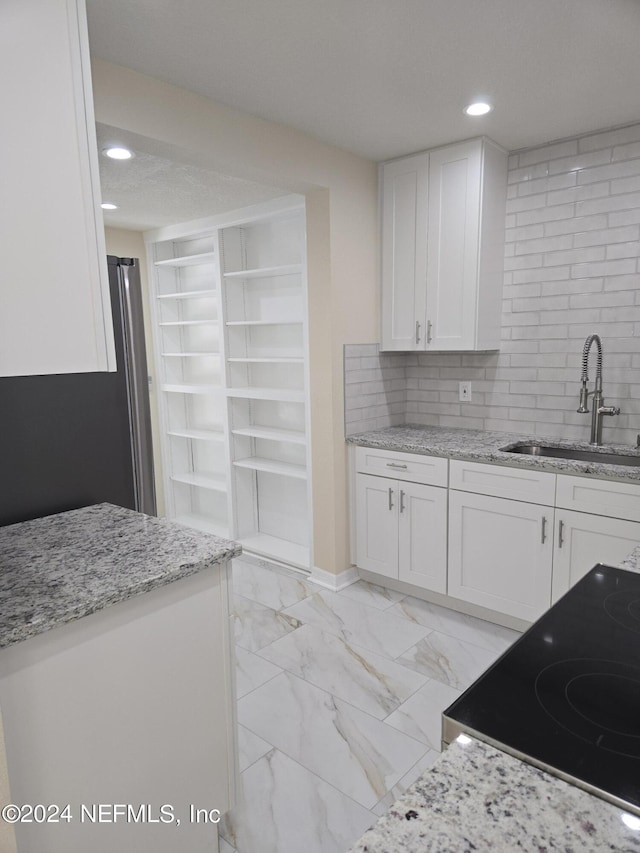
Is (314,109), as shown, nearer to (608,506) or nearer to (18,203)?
(18,203)

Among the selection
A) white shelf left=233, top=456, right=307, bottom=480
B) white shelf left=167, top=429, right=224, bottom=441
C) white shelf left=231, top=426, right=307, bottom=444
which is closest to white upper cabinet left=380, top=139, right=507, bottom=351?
white shelf left=231, top=426, right=307, bottom=444

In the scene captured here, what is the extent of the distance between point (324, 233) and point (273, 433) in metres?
1.45

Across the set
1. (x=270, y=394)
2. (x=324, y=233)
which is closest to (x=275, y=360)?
(x=270, y=394)

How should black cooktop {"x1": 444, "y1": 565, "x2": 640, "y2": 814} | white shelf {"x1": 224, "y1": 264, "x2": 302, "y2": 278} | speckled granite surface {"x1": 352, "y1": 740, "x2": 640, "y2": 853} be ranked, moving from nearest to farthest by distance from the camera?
1. speckled granite surface {"x1": 352, "y1": 740, "x2": 640, "y2": 853}
2. black cooktop {"x1": 444, "y1": 565, "x2": 640, "y2": 814}
3. white shelf {"x1": 224, "y1": 264, "x2": 302, "y2": 278}

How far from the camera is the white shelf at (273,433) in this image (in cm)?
373

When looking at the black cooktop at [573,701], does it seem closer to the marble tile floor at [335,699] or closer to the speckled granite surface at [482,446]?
the marble tile floor at [335,699]

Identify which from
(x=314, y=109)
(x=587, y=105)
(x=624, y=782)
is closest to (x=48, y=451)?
(x=624, y=782)

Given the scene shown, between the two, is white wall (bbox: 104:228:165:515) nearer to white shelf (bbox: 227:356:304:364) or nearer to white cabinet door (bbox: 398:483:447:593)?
white shelf (bbox: 227:356:304:364)

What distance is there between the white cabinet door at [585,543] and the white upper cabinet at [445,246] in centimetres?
109

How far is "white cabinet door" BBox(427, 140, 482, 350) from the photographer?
300 centimetres

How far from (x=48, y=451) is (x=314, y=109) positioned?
1.91 metres

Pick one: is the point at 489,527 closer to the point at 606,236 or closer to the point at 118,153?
the point at 606,236

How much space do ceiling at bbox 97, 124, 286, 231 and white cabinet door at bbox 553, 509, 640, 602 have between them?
8.08 feet

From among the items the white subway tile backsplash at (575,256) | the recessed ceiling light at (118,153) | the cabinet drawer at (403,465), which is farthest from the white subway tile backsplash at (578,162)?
the recessed ceiling light at (118,153)
